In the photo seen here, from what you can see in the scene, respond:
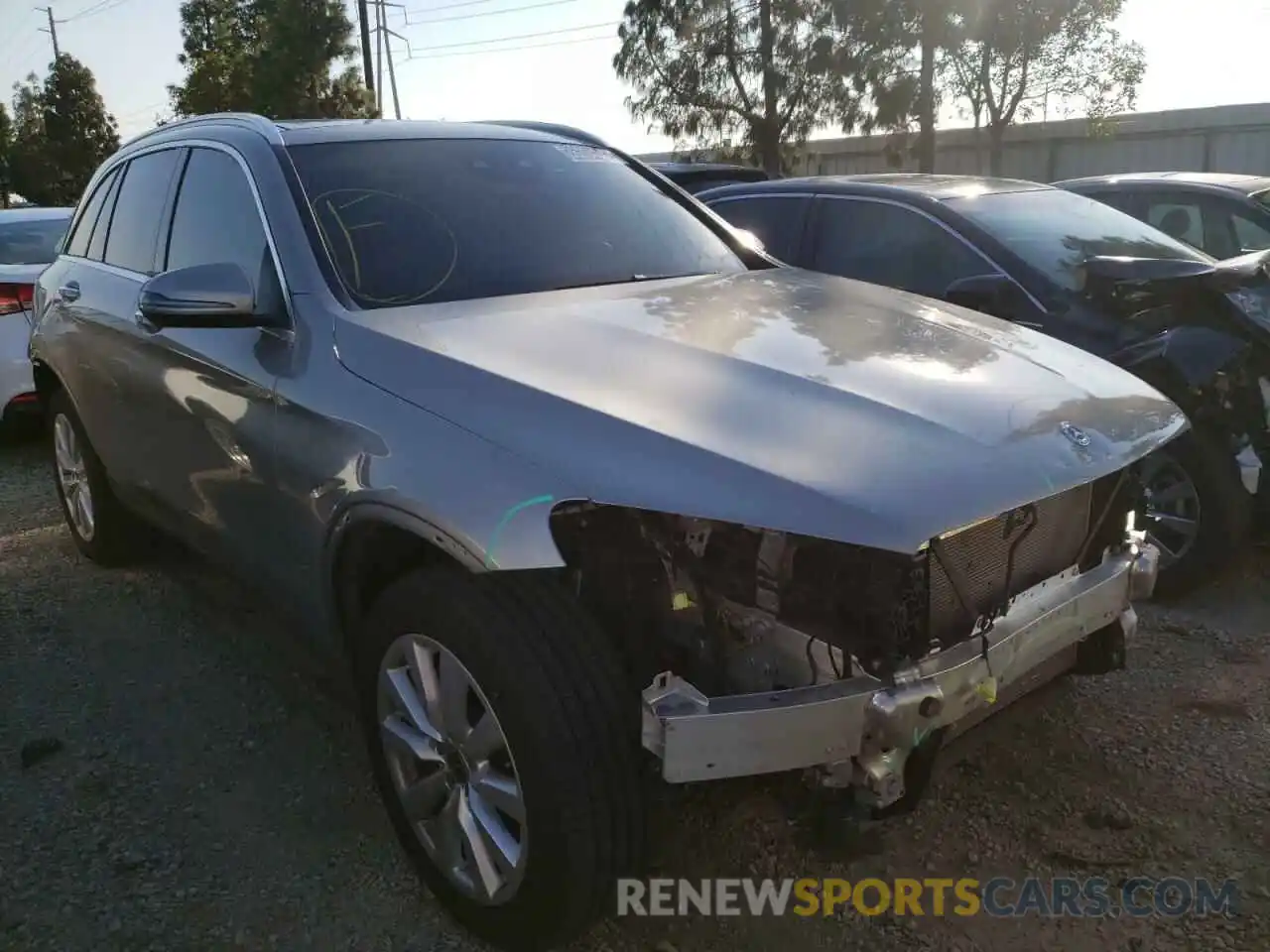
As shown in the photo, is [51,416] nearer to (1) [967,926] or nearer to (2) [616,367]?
(2) [616,367]

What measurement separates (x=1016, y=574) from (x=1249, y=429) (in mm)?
2257

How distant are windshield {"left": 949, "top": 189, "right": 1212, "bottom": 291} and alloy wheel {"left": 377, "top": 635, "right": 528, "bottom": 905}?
3.23 meters

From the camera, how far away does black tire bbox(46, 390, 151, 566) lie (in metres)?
4.51

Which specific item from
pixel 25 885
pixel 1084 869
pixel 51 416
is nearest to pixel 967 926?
pixel 1084 869

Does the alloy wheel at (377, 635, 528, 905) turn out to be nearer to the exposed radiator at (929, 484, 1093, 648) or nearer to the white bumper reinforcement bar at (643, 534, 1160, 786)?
the white bumper reinforcement bar at (643, 534, 1160, 786)

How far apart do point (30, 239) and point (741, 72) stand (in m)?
27.8

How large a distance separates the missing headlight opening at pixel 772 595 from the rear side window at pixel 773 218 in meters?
3.24

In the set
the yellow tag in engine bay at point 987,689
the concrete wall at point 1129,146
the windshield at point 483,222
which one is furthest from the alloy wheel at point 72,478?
the concrete wall at point 1129,146

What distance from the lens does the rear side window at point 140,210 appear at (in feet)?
12.6

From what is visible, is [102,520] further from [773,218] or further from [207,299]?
[773,218]

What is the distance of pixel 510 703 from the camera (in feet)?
6.84

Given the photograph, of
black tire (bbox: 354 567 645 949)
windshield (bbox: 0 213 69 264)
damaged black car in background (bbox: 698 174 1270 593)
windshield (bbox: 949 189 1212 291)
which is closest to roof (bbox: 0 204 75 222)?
windshield (bbox: 0 213 69 264)

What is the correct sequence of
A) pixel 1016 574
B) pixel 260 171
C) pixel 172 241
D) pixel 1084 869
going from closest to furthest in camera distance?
pixel 1016 574 < pixel 1084 869 < pixel 260 171 < pixel 172 241

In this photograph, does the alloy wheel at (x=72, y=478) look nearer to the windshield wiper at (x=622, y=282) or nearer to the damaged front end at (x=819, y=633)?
the windshield wiper at (x=622, y=282)
